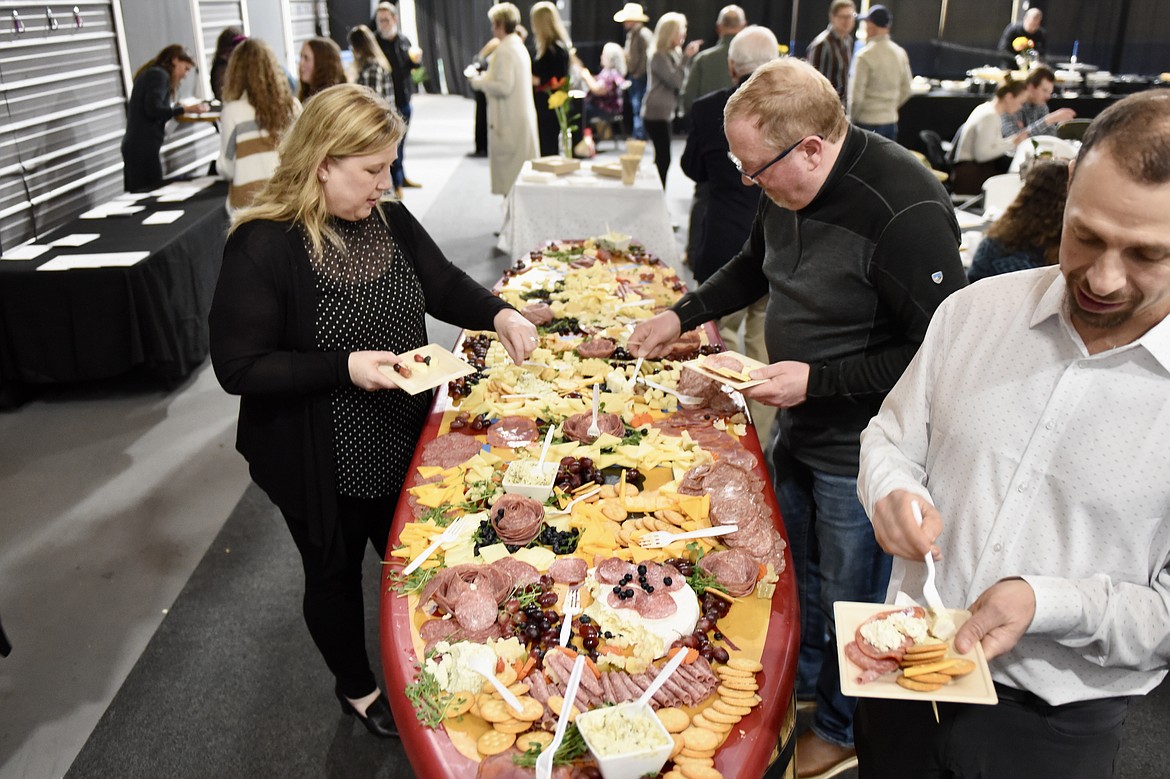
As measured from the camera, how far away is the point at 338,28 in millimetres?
13164

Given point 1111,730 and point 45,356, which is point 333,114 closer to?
point 1111,730

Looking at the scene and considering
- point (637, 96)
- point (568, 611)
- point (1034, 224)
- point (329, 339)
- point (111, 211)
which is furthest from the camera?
point (637, 96)

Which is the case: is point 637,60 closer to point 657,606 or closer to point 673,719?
point 657,606

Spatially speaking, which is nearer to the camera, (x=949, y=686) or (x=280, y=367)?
(x=949, y=686)

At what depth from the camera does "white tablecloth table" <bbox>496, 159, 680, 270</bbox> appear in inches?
203

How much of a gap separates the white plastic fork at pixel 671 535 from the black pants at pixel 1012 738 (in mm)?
450

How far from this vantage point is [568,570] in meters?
1.59

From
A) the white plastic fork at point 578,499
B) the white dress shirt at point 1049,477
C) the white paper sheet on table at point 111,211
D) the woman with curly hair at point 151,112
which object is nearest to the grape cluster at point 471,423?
the white plastic fork at point 578,499

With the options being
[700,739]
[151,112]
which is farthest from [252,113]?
[700,739]

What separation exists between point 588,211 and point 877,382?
3610mm

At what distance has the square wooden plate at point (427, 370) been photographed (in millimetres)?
1886

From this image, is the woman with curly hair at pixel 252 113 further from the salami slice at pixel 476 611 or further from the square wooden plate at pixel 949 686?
the square wooden plate at pixel 949 686

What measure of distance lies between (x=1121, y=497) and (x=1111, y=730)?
0.38 meters

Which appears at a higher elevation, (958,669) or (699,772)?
(958,669)
